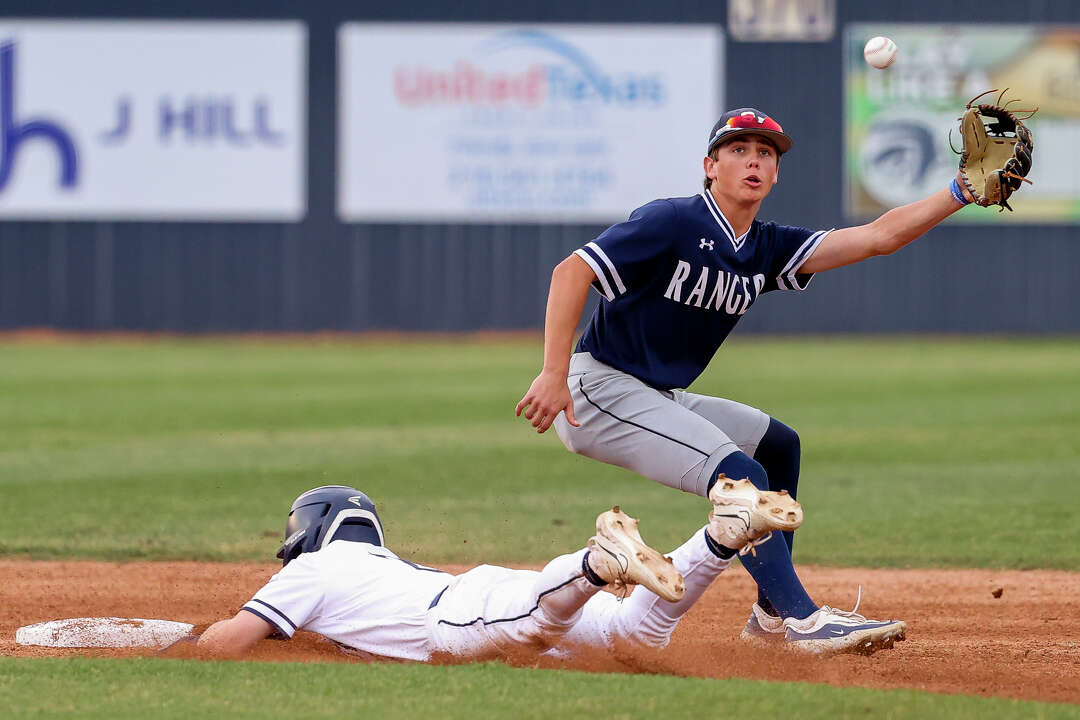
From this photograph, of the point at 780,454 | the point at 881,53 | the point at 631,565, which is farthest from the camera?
the point at 881,53

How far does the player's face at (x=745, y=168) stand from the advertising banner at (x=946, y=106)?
59.1ft

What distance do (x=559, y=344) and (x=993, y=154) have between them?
4.97ft

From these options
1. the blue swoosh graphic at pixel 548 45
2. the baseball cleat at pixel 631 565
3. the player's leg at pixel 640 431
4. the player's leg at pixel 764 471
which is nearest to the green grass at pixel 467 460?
the player's leg at pixel 764 471

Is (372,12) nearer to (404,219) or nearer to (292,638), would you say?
(404,219)

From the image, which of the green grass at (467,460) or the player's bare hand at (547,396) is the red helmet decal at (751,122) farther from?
the green grass at (467,460)

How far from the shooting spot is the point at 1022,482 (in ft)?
29.4

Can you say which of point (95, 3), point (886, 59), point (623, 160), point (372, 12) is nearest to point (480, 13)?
point (372, 12)

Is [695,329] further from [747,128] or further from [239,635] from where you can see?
[239,635]

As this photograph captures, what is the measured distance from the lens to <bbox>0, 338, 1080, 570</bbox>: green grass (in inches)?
282

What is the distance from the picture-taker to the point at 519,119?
21375mm

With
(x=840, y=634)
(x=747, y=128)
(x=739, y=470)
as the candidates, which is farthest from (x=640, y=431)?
(x=747, y=128)

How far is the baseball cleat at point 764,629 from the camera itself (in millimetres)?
4504

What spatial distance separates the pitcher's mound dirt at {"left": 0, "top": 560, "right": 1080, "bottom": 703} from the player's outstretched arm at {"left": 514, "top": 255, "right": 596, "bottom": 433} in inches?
28.6

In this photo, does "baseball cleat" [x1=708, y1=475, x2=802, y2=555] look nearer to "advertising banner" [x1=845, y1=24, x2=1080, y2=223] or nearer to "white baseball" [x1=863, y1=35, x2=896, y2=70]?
"white baseball" [x1=863, y1=35, x2=896, y2=70]
